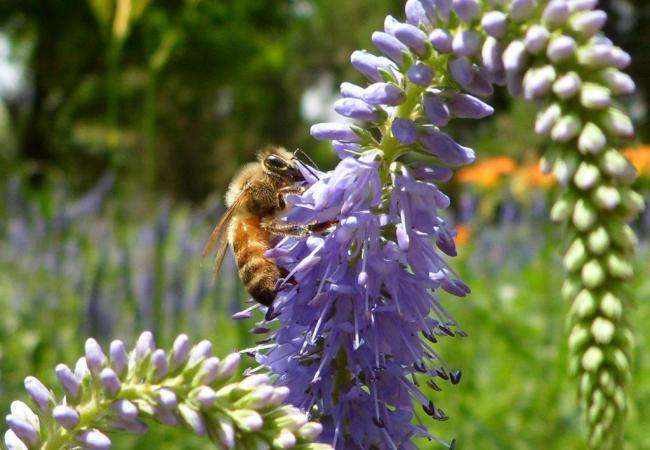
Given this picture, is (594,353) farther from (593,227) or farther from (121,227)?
(121,227)

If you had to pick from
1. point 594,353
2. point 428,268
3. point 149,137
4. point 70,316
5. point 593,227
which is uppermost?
point 593,227

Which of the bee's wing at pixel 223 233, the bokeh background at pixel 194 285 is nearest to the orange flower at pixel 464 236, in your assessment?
the bokeh background at pixel 194 285

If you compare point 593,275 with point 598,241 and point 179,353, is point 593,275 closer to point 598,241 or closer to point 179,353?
point 598,241

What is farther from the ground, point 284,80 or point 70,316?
point 70,316

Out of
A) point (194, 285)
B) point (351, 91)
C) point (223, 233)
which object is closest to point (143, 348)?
point (351, 91)

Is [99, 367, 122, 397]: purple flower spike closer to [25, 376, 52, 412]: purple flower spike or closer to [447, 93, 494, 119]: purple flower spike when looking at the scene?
[25, 376, 52, 412]: purple flower spike

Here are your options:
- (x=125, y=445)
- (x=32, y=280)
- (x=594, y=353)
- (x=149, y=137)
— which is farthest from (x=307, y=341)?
(x=32, y=280)

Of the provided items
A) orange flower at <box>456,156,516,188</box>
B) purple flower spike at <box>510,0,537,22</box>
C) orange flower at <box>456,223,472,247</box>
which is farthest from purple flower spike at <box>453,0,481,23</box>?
orange flower at <box>456,156,516,188</box>
